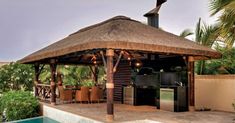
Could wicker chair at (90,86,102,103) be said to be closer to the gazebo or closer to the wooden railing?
the wooden railing

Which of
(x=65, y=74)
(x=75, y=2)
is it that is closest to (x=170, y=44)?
(x=75, y=2)

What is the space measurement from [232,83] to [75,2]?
9.85 m

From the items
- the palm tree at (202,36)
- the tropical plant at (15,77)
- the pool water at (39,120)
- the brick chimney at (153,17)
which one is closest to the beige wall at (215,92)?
the palm tree at (202,36)

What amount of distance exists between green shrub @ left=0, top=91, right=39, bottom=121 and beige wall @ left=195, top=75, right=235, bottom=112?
7.08 metres

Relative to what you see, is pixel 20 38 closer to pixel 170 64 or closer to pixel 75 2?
pixel 75 2

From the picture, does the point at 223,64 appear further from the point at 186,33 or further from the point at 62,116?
the point at 62,116

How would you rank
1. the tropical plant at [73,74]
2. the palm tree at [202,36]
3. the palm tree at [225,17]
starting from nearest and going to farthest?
the palm tree at [225,17]
the palm tree at [202,36]
the tropical plant at [73,74]

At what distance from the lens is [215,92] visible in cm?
1140

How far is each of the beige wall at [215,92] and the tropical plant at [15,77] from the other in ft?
40.2

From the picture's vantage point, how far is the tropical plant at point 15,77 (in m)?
19.1

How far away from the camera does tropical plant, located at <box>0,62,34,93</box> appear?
62.5ft

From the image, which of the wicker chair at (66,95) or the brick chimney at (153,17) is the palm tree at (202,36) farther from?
the wicker chair at (66,95)

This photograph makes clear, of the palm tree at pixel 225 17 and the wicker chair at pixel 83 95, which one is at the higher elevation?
Result: the palm tree at pixel 225 17

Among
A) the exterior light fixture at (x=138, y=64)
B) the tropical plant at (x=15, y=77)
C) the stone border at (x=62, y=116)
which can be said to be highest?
the exterior light fixture at (x=138, y=64)
